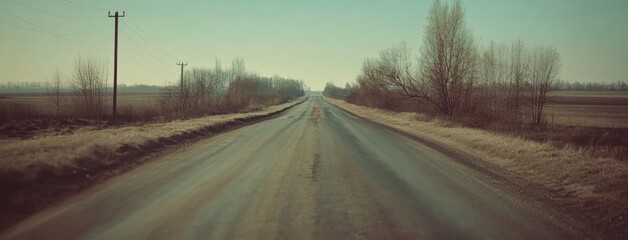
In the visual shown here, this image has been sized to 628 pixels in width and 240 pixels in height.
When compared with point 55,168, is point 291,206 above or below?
below

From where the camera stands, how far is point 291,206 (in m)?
7.21

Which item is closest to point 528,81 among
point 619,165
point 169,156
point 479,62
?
point 479,62

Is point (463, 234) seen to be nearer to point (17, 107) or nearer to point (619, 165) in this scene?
point (619, 165)

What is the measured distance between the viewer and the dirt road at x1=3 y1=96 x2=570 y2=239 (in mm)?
5805

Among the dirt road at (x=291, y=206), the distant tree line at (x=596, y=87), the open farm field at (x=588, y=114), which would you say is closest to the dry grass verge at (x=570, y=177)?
the dirt road at (x=291, y=206)

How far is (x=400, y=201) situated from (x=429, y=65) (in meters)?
30.0

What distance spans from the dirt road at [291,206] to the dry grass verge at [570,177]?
88cm

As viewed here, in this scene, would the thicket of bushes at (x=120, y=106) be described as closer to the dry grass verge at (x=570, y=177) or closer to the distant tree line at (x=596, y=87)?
the dry grass verge at (x=570, y=177)

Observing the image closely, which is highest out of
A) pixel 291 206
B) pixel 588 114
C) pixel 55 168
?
pixel 588 114

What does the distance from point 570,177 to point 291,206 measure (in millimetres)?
6873

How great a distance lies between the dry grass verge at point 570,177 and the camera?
7168mm

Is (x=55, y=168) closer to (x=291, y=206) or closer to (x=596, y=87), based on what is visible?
(x=291, y=206)

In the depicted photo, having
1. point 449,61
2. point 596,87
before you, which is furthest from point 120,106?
point 596,87

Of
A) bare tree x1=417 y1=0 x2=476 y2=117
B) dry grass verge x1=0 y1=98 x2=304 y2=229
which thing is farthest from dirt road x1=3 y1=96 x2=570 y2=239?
bare tree x1=417 y1=0 x2=476 y2=117
